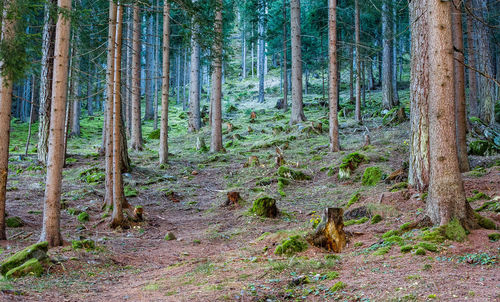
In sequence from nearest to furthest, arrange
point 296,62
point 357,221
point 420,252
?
1. point 420,252
2. point 357,221
3. point 296,62

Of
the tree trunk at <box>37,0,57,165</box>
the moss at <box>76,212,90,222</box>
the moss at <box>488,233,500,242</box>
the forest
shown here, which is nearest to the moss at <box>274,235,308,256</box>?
the forest

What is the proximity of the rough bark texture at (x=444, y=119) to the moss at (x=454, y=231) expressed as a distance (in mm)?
82

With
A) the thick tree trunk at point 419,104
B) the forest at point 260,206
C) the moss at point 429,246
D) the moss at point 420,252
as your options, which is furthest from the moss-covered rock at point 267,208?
the moss at point 420,252

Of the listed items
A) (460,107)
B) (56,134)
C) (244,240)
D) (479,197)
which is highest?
(460,107)

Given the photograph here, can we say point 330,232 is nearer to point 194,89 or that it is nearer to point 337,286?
point 337,286

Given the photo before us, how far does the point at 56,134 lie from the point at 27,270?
7.97 ft

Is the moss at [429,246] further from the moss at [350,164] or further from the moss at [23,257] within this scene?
the moss at [350,164]

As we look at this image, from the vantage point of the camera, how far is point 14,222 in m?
9.09

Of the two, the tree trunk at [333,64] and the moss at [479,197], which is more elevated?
the tree trunk at [333,64]

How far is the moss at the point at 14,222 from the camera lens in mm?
9039

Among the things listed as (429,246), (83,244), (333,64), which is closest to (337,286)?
(429,246)

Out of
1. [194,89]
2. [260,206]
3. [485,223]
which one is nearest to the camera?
[485,223]

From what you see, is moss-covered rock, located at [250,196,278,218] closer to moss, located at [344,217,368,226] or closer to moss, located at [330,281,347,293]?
moss, located at [344,217,368,226]

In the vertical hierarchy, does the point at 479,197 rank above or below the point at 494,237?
above
